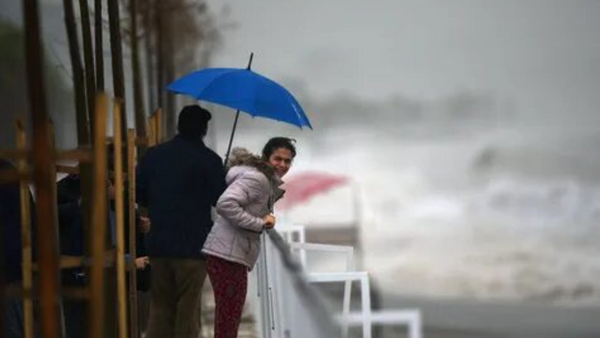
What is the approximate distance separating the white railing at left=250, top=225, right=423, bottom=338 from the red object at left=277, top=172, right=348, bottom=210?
4.69 meters

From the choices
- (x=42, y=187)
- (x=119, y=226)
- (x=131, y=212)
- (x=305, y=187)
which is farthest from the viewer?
(x=305, y=187)

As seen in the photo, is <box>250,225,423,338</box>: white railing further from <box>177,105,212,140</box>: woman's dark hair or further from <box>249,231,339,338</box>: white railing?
<box>177,105,212,140</box>: woman's dark hair

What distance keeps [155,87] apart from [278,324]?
612 cm

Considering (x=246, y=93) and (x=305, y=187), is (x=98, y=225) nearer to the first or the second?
(x=246, y=93)

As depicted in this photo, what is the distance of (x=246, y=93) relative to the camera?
599 centimetres

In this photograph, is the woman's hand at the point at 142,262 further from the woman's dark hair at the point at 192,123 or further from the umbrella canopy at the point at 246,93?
the umbrella canopy at the point at 246,93

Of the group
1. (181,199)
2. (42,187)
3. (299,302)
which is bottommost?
(299,302)

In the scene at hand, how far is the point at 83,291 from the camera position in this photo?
316 centimetres

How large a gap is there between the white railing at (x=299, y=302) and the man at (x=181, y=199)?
0.29m

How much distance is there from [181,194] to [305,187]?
7.17 meters

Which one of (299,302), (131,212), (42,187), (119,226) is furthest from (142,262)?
(42,187)

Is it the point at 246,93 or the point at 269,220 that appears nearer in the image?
the point at 269,220

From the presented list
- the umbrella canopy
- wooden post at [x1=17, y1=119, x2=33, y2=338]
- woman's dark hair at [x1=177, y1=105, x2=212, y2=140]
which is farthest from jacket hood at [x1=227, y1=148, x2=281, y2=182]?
wooden post at [x1=17, y1=119, x2=33, y2=338]

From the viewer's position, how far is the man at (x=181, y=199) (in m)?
5.44
